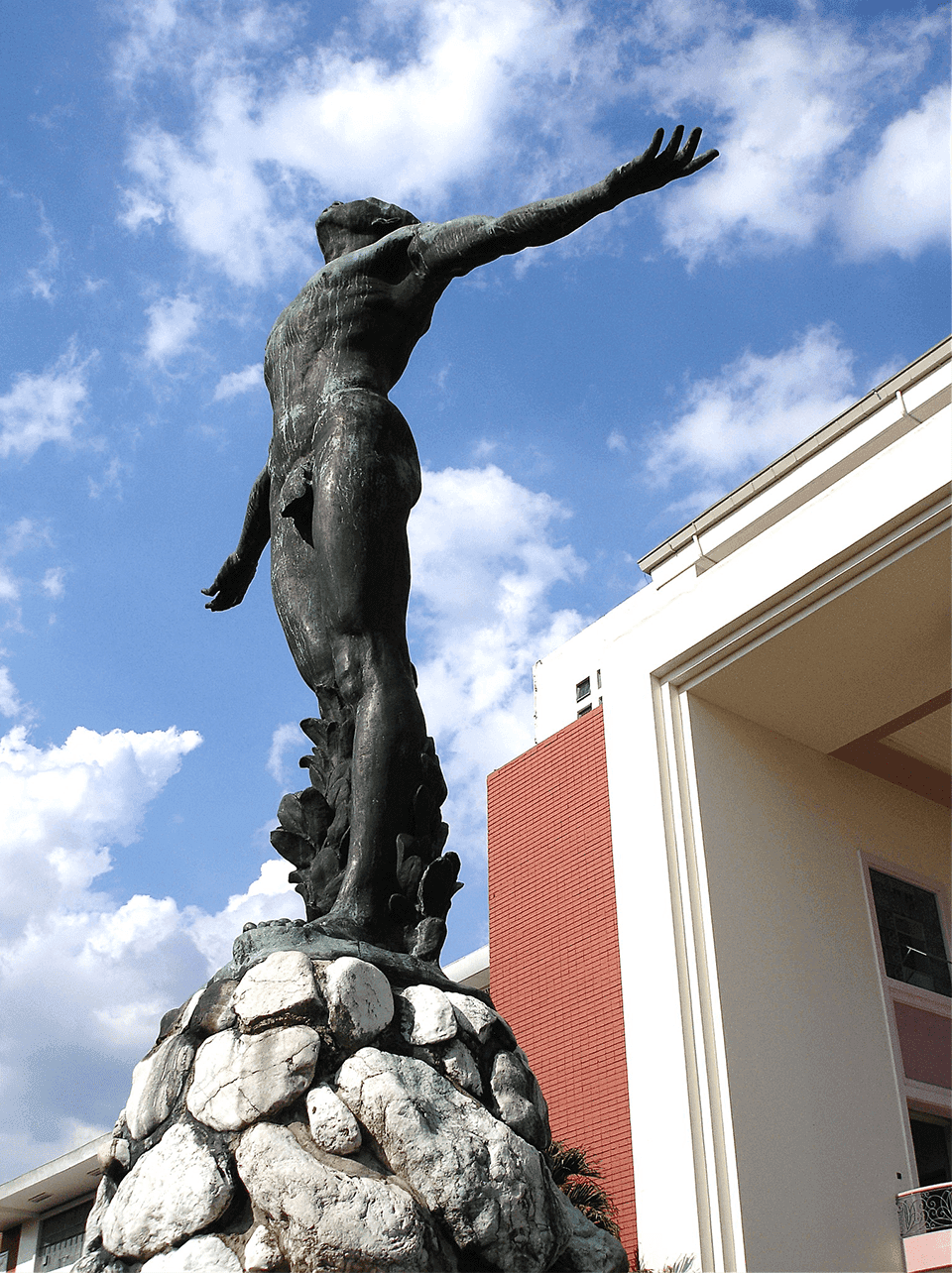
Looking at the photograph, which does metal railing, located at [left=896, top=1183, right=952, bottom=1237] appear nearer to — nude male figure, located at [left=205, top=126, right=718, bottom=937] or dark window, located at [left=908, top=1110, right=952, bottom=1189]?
dark window, located at [left=908, top=1110, right=952, bottom=1189]

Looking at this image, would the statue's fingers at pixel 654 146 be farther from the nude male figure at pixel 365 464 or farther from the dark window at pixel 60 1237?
the dark window at pixel 60 1237

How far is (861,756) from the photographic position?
15203mm

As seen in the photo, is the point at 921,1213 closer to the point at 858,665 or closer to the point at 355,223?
the point at 858,665

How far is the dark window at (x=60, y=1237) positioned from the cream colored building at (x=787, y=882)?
1722 centimetres

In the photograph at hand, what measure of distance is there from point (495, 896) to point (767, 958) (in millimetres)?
5884

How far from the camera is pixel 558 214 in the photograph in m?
3.08

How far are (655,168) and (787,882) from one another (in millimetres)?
11111

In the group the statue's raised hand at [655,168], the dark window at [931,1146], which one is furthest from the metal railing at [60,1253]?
the statue's raised hand at [655,168]

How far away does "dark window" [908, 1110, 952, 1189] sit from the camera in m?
13.5

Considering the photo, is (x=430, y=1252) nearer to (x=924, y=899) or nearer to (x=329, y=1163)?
(x=329, y=1163)

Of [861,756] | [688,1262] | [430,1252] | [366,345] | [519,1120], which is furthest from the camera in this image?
[861,756]

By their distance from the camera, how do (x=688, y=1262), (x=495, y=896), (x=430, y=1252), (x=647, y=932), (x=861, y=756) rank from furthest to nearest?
(x=495, y=896), (x=861, y=756), (x=647, y=932), (x=688, y=1262), (x=430, y=1252)

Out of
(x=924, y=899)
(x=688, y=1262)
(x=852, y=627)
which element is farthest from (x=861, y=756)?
(x=688, y=1262)

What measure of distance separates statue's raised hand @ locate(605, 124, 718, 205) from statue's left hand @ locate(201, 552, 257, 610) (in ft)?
5.77
